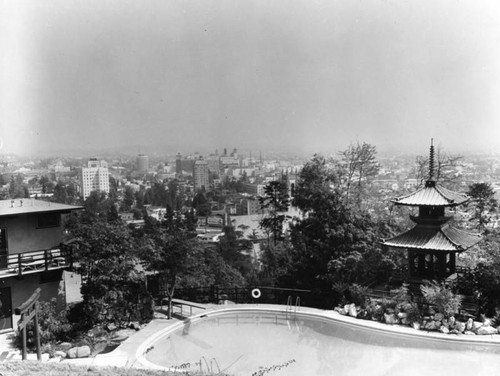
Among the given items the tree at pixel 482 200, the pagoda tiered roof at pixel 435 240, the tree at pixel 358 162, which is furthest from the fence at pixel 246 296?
the tree at pixel 482 200

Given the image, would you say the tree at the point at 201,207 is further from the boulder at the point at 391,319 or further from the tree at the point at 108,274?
the boulder at the point at 391,319

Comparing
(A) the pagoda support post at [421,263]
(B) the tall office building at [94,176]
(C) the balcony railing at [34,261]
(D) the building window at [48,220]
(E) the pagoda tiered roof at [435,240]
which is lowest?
(B) the tall office building at [94,176]

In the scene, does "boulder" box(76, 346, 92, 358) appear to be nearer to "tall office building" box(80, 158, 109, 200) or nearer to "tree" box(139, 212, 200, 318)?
"tree" box(139, 212, 200, 318)

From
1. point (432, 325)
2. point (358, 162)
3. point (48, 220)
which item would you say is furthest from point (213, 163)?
point (432, 325)

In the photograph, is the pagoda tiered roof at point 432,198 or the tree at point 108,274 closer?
the tree at point 108,274

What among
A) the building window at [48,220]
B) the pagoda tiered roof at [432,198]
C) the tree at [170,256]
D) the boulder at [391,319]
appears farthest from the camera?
the pagoda tiered roof at [432,198]

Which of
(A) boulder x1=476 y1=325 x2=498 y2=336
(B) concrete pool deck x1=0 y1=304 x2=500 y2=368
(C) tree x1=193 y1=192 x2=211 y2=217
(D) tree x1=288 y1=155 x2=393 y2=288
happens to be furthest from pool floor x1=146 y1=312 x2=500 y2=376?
(C) tree x1=193 y1=192 x2=211 y2=217
